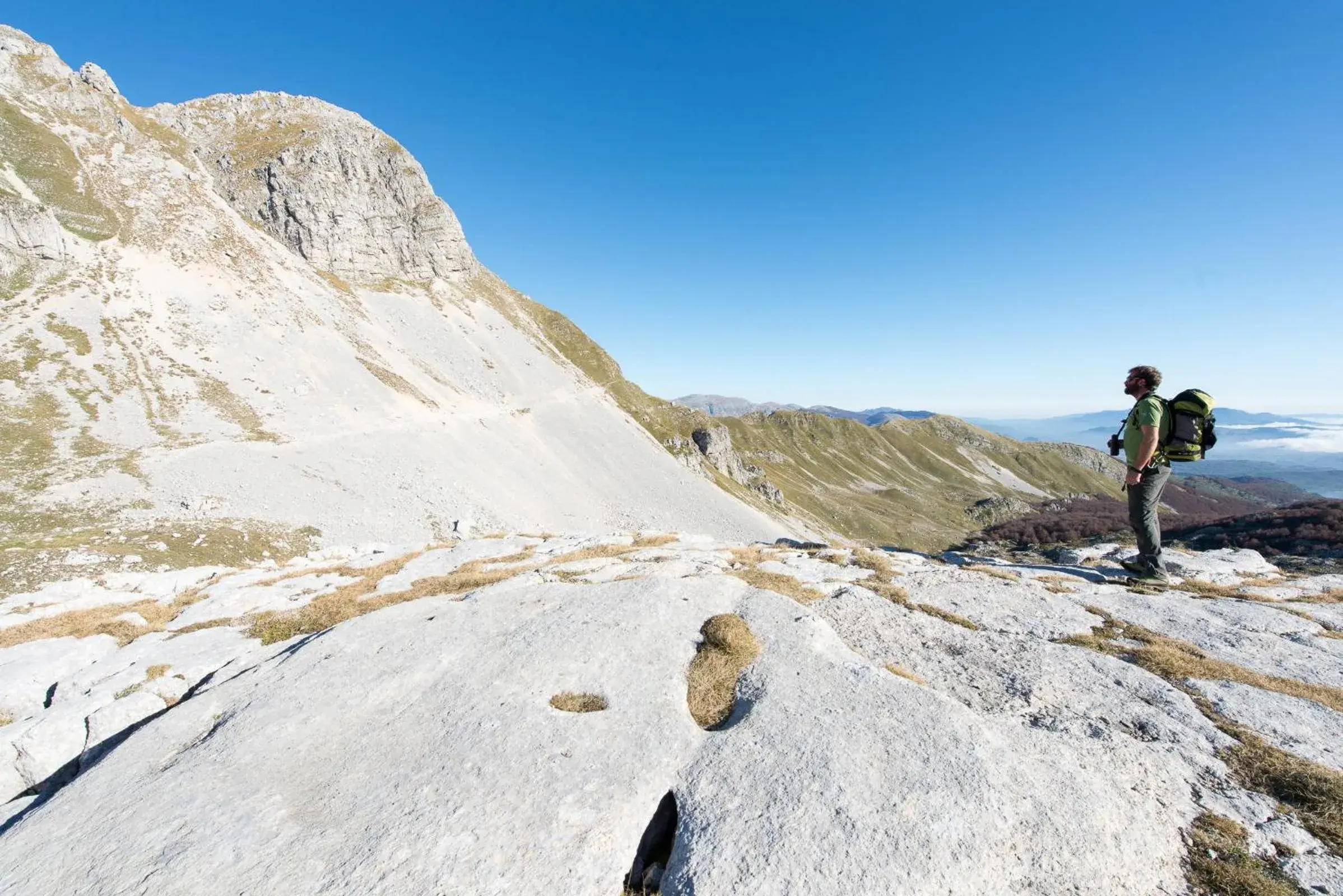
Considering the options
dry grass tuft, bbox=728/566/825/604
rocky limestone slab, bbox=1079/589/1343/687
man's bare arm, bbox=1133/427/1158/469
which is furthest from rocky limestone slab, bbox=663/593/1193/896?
man's bare arm, bbox=1133/427/1158/469

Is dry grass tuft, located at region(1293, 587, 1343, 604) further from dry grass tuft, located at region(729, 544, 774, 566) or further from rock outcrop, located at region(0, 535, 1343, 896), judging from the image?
dry grass tuft, located at region(729, 544, 774, 566)

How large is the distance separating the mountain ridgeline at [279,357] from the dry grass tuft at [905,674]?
1463 inches

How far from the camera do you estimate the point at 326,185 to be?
334 ft

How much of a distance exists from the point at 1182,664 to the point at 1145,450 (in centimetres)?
732

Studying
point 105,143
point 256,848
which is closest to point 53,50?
point 105,143

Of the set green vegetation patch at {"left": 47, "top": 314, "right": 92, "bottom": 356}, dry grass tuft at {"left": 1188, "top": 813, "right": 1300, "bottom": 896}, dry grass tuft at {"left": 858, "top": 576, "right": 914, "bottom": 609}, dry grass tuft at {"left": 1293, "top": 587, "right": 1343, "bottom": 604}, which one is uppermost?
green vegetation patch at {"left": 47, "top": 314, "right": 92, "bottom": 356}

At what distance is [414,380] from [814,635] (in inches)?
3212

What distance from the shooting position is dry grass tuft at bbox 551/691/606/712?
9031 millimetres

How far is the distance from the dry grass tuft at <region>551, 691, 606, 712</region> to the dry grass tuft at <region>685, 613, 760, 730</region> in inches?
63.5

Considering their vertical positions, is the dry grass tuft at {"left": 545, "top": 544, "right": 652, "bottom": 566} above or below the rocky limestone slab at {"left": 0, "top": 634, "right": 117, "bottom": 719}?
Answer: above

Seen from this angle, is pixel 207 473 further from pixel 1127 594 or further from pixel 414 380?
pixel 1127 594

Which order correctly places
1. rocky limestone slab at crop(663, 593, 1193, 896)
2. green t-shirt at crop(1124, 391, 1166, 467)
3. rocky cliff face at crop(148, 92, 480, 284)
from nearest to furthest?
rocky limestone slab at crop(663, 593, 1193, 896) < green t-shirt at crop(1124, 391, 1166, 467) < rocky cliff face at crop(148, 92, 480, 284)

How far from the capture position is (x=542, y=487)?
231 feet

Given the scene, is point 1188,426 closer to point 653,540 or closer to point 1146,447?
point 1146,447
